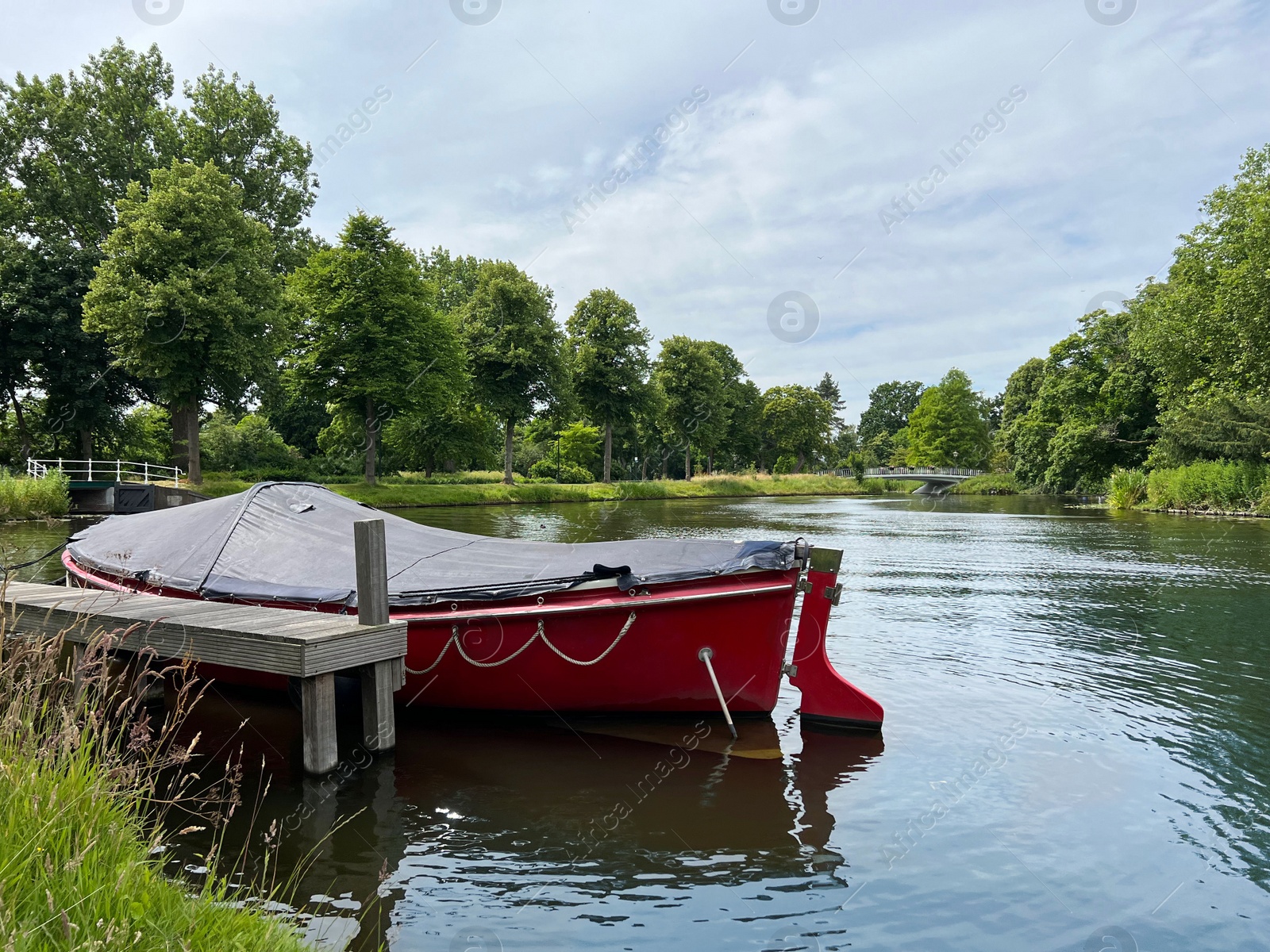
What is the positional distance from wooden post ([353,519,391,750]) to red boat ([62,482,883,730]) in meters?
0.56

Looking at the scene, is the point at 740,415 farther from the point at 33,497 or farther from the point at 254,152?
the point at 33,497

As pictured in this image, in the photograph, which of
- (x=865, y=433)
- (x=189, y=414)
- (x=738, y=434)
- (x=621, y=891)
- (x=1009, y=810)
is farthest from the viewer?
(x=865, y=433)

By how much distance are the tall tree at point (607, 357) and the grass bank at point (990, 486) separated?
28431 mm

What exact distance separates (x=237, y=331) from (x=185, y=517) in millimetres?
24485

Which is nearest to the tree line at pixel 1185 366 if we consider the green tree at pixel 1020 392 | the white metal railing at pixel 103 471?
the green tree at pixel 1020 392

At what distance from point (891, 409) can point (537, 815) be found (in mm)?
123018

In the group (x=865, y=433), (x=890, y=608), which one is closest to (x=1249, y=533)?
(x=890, y=608)

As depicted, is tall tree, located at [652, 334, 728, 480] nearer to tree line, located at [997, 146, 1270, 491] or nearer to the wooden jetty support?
tree line, located at [997, 146, 1270, 491]

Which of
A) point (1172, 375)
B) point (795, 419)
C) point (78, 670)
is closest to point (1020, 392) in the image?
point (795, 419)

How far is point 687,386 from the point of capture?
5841cm

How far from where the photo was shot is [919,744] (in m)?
6.50

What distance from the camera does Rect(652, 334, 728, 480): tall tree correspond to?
58.0m

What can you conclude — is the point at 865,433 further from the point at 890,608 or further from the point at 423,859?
the point at 423,859

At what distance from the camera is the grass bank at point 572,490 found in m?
33.2
